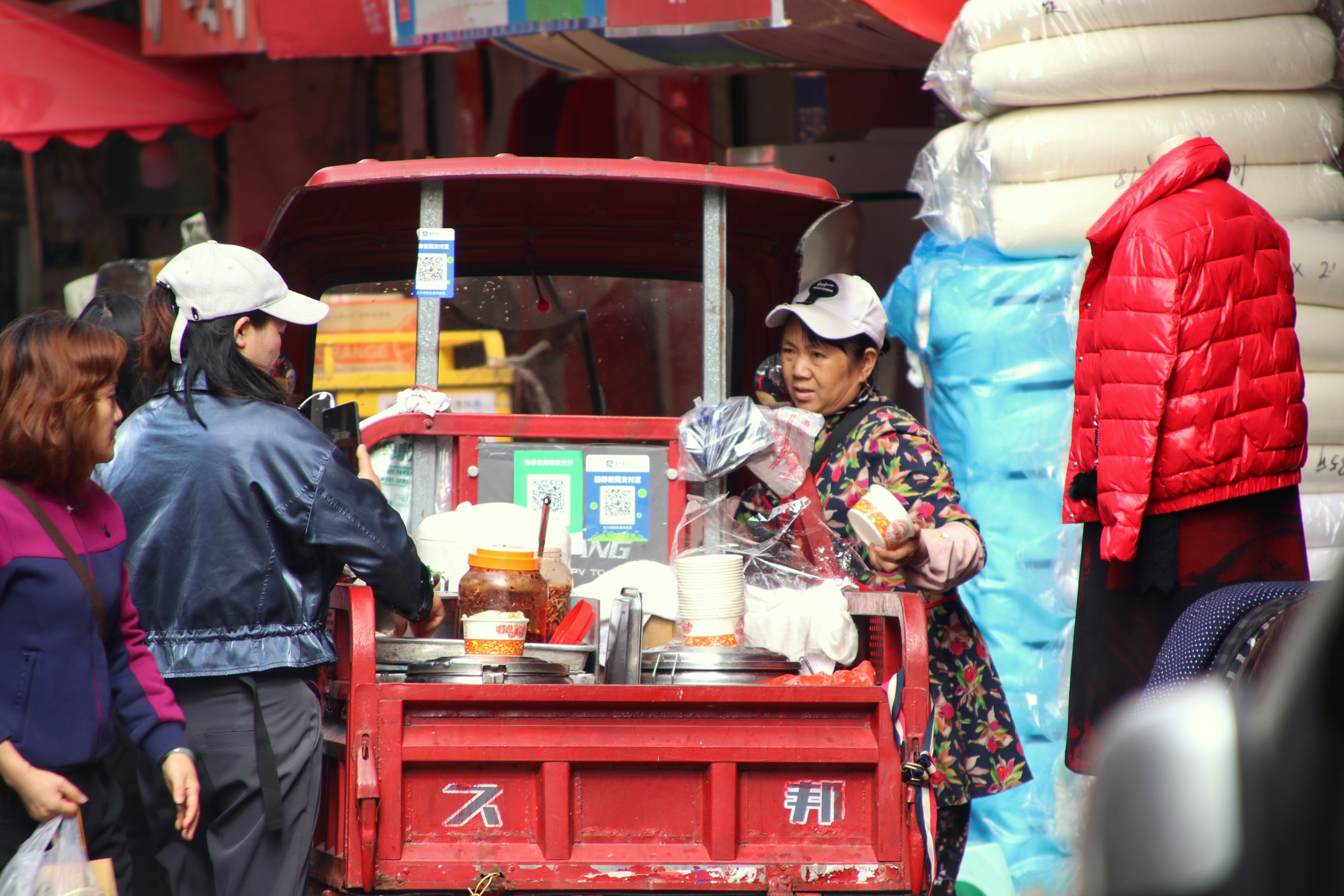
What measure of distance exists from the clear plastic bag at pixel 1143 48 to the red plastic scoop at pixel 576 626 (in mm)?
2439

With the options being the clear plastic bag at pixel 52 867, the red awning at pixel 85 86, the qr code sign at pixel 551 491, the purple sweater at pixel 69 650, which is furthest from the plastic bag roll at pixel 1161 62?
the red awning at pixel 85 86

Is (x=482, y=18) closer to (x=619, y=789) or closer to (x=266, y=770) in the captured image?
(x=266, y=770)

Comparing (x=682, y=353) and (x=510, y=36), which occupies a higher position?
(x=510, y=36)

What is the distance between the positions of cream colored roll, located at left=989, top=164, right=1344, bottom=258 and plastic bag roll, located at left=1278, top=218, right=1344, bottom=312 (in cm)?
7

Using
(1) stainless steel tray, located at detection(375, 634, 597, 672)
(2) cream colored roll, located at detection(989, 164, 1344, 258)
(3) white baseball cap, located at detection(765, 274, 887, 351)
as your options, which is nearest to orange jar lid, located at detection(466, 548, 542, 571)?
(1) stainless steel tray, located at detection(375, 634, 597, 672)

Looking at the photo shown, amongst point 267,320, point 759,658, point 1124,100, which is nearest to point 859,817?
point 759,658

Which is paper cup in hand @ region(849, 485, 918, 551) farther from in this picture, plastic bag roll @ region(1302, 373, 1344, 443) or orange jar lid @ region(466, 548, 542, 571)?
plastic bag roll @ region(1302, 373, 1344, 443)

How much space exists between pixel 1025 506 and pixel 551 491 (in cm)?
174

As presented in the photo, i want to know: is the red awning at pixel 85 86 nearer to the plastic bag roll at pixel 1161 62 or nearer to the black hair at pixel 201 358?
the black hair at pixel 201 358

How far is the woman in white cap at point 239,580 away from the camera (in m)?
2.78

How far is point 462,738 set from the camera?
2.64 meters

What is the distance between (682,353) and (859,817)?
198 centimetres

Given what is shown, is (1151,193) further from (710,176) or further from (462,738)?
(462,738)

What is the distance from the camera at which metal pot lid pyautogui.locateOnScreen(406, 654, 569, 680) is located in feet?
9.10
